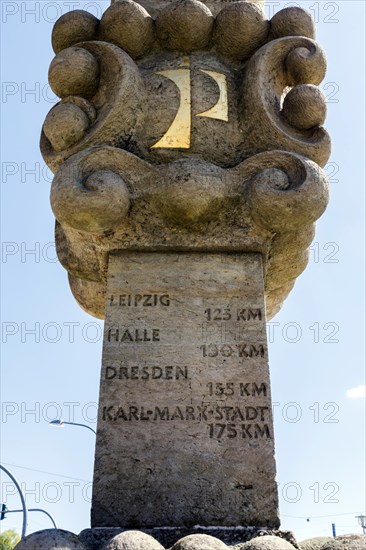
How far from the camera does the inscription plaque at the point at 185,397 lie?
9.74 feet

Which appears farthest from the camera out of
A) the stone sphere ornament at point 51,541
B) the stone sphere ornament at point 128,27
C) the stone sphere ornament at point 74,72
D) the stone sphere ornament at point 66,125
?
the stone sphere ornament at point 128,27

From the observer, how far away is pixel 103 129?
3838mm

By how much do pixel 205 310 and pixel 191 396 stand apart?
1.54ft

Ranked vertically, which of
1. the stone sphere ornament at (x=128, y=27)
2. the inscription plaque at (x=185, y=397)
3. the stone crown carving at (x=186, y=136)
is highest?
the stone sphere ornament at (x=128, y=27)

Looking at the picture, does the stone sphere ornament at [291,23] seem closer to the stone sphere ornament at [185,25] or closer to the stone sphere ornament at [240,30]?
the stone sphere ornament at [240,30]

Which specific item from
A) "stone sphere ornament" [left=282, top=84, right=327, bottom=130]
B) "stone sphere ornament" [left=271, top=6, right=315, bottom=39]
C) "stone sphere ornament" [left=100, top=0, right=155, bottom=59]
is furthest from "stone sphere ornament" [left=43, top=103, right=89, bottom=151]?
"stone sphere ornament" [left=271, top=6, right=315, bottom=39]

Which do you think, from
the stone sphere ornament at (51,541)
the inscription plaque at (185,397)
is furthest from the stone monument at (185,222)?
the stone sphere ornament at (51,541)

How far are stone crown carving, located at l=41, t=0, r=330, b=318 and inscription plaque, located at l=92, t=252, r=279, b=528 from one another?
21 cm

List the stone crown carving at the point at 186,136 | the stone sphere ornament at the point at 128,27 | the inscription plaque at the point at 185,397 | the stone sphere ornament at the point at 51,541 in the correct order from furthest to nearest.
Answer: the stone sphere ornament at the point at 128,27, the stone crown carving at the point at 186,136, the inscription plaque at the point at 185,397, the stone sphere ornament at the point at 51,541

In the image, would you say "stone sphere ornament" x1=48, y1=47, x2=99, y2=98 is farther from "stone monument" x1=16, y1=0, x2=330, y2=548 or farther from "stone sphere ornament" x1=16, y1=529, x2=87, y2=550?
"stone sphere ornament" x1=16, y1=529, x2=87, y2=550

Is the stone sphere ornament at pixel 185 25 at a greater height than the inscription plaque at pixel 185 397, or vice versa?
the stone sphere ornament at pixel 185 25

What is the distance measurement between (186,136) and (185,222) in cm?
61

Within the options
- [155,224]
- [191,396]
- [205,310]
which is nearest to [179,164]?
[155,224]

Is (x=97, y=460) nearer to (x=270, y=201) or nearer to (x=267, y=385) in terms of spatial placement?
(x=267, y=385)
